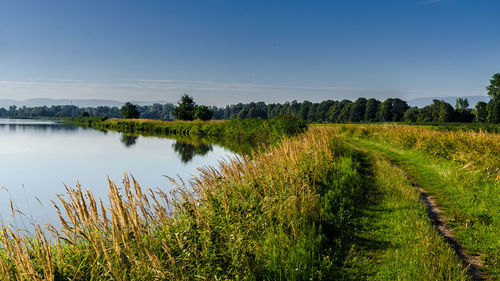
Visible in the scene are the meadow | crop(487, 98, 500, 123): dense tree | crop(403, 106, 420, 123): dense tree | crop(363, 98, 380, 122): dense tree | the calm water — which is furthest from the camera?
crop(363, 98, 380, 122): dense tree

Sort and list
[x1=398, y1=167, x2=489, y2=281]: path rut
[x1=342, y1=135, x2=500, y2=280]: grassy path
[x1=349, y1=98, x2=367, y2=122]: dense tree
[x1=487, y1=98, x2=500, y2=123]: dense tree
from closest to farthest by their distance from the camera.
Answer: [x1=398, y1=167, x2=489, y2=281]: path rut < [x1=342, y1=135, x2=500, y2=280]: grassy path < [x1=487, y1=98, x2=500, y2=123]: dense tree < [x1=349, y1=98, x2=367, y2=122]: dense tree

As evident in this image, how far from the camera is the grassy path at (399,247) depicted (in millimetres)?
4098

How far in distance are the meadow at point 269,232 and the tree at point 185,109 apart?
68535 millimetres

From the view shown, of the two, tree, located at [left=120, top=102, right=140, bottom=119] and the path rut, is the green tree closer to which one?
the path rut

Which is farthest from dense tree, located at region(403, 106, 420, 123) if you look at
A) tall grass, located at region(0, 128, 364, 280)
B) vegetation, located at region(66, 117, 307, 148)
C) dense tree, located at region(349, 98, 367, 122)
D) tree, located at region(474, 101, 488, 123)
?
tall grass, located at region(0, 128, 364, 280)

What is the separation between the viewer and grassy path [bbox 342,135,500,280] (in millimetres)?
4786

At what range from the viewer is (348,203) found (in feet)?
23.0

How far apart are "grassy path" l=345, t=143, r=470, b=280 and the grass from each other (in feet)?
2.15

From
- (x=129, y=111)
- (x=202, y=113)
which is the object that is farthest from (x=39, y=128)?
(x=202, y=113)

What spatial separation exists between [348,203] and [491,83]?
297 feet

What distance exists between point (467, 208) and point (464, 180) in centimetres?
230

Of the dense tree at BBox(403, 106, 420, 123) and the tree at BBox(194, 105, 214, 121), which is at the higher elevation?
the dense tree at BBox(403, 106, 420, 123)

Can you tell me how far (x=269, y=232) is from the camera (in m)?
4.85

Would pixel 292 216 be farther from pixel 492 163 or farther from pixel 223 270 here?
pixel 492 163
